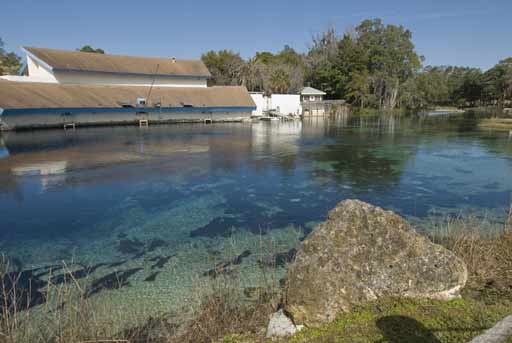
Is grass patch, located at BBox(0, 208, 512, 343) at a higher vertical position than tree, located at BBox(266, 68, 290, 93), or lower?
lower

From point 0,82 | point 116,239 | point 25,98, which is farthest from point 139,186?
point 0,82

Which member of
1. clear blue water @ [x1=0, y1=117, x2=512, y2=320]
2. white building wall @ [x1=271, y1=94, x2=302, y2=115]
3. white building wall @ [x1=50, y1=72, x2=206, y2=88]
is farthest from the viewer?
white building wall @ [x1=271, y1=94, x2=302, y2=115]

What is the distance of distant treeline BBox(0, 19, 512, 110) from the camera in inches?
2292

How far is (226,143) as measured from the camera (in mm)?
25250

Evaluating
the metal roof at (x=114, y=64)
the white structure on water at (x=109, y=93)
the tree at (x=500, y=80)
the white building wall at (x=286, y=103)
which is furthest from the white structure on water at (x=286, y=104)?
the tree at (x=500, y=80)

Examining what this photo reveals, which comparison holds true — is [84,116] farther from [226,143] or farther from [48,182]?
[48,182]

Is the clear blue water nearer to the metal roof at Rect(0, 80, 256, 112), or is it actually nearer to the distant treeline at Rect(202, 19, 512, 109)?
the metal roof at Rect(0, 80, 256, 112)

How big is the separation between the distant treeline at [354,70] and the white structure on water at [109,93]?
10.9 metres

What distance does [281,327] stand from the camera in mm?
3785

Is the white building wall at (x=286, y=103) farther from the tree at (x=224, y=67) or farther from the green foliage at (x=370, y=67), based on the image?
the green foliage at (x=370, y=67)

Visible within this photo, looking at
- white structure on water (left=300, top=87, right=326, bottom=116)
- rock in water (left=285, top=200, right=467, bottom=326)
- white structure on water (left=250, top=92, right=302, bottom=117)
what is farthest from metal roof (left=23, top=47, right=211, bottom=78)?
rock in water (left=285, top=200, right=467, bottom=326)

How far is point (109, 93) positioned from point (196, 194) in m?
31.5

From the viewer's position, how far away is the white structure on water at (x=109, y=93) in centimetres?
3253

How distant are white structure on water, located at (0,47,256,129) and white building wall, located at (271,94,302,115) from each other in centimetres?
600
